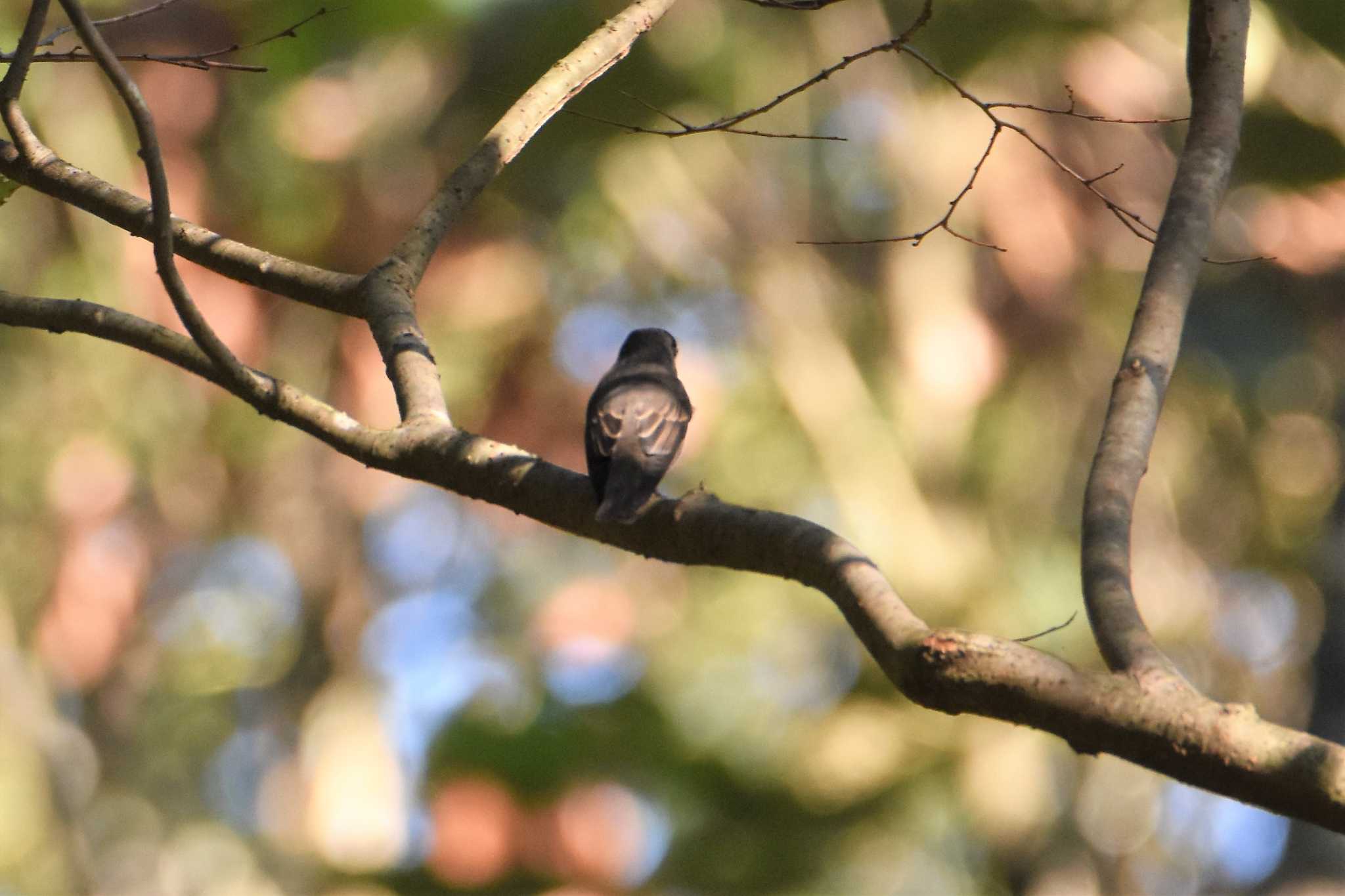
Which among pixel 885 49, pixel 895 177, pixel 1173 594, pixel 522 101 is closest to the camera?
pixel 885 49

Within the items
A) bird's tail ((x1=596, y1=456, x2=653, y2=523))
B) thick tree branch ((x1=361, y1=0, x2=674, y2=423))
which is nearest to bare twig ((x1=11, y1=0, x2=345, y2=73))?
thick tree branch ((x1=361, y1=0, x2=674, y2=423))

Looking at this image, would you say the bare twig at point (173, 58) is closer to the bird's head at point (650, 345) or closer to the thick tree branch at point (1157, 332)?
the thick tree branch at point (1157, 332)

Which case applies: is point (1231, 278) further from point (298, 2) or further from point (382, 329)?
point (382, 329)

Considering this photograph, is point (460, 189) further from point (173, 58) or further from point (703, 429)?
point (703, 429)

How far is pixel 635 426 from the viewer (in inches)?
202

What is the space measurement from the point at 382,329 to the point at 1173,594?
34.1ft

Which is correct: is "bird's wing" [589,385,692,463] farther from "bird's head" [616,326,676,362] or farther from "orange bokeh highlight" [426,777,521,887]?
"orange bokeh highlight" [426,777,521,887]

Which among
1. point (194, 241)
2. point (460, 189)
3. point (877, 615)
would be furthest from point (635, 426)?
point (877, 615)

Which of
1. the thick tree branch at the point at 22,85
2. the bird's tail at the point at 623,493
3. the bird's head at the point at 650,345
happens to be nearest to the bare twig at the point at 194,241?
the thick tree branch at the point at 22,85

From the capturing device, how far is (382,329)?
3.93 m

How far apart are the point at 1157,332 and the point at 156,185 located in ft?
7.60

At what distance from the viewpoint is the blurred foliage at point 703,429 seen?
1171 cm

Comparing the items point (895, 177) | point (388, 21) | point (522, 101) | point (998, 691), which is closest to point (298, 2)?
point (388, 21)

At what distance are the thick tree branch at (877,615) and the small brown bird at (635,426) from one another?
25cm
